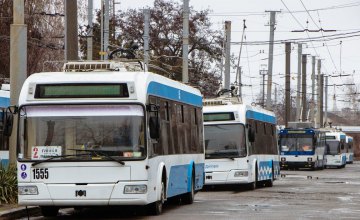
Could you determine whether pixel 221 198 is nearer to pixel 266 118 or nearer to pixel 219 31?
pixel 266 118

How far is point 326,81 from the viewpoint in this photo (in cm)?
10275

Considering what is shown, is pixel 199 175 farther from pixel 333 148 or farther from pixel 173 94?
pixel 333 148

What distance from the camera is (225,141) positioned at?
98.0 feet

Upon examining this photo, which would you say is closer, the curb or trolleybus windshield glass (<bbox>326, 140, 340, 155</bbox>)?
the curb

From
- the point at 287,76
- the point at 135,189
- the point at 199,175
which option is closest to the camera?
the point at 135,189

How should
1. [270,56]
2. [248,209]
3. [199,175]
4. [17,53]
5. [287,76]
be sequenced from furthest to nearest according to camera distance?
[287,76]
[270,56]
[199,175]
[17,53]
[248,209]

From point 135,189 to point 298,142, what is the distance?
45950 mm

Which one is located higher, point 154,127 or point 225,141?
point 154,127

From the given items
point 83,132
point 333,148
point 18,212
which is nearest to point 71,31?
point 18,212

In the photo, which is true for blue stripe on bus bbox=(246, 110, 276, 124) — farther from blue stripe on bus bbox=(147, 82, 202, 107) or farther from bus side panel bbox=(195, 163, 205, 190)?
blue stripe on bus bbox=(147, 82, 202, 107)

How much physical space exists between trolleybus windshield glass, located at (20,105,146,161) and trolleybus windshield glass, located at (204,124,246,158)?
1235 cm

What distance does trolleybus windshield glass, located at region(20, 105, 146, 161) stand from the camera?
56.3 ft

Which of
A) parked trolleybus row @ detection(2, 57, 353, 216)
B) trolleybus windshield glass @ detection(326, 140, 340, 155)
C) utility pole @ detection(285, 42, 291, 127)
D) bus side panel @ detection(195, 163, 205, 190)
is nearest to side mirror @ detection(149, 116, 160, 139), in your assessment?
parked trolleybus row @ detection(2, 57, 353, 216)

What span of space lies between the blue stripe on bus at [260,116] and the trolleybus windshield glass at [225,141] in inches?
39.6
